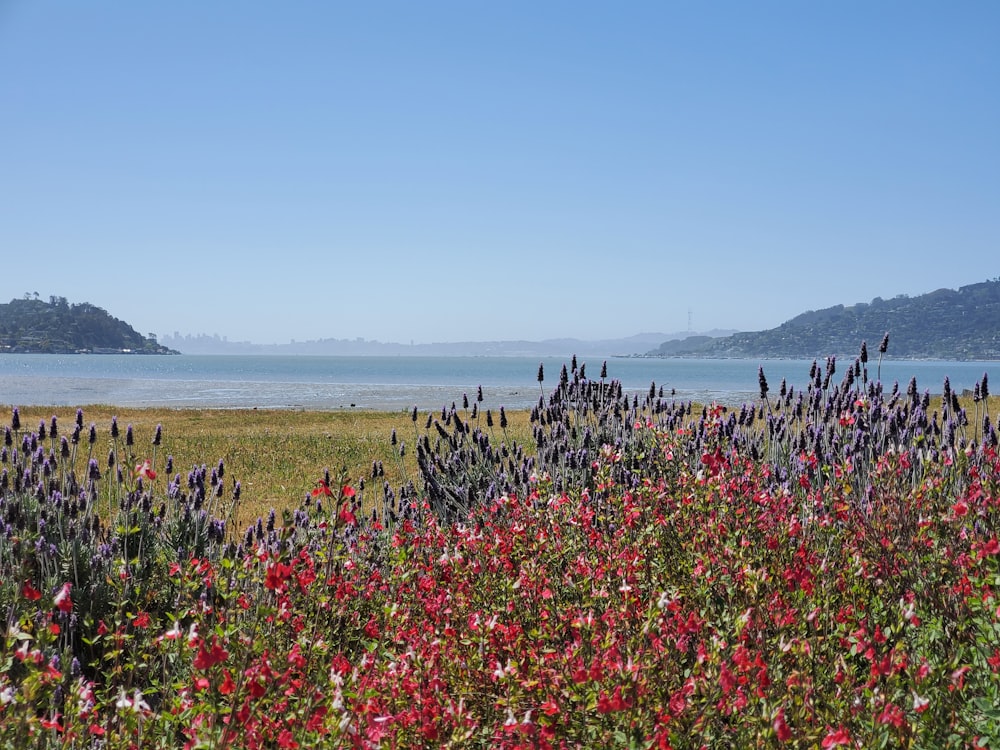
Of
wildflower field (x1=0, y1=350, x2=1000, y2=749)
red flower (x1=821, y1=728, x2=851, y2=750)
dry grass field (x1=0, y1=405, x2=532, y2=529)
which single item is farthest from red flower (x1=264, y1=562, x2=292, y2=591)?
dry grass field (x1=0, y1=405, x2=532, y2=529)

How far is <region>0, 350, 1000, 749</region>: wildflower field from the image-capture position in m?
2.15

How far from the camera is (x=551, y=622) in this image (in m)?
3.27

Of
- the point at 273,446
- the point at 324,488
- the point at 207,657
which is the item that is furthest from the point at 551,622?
the point at 273,446

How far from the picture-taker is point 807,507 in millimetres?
4629

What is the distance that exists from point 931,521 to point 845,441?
13.3 feet

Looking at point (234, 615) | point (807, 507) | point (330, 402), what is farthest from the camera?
point (330, 402)

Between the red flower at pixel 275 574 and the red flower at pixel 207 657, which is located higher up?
the red flower at pixel 275 574

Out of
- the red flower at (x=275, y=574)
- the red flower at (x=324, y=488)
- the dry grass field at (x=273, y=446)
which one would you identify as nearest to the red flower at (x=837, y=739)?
the red flower at (x=275, y=574)

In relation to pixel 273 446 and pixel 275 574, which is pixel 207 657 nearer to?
pixel 275 574

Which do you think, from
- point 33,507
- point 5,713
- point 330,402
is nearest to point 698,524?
point 5,713

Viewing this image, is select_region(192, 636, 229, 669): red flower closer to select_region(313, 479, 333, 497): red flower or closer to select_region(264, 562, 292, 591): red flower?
select_region(264, 562, 292, 591): red flower

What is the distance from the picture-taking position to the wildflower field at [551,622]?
7.05 ft

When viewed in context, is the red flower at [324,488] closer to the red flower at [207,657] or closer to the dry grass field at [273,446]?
the red flower at [207,657]

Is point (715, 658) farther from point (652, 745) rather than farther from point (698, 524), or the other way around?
point (698, 524)
